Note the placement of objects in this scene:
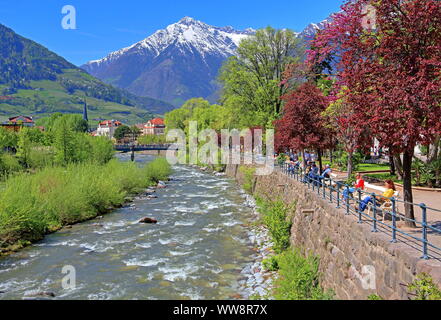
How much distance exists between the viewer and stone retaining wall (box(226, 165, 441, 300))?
6857mm

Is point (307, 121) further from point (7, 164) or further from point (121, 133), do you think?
point (121, 133)

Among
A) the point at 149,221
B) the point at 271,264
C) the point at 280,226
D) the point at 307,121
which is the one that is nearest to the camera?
the point at 271,264

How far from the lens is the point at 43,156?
46.4 metres

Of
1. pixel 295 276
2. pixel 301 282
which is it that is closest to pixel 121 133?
pixel 295 276

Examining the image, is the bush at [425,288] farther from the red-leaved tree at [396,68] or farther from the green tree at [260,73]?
the green tree at [260,73]

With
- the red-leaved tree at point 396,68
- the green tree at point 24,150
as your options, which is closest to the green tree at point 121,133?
the green tree at point 24,150

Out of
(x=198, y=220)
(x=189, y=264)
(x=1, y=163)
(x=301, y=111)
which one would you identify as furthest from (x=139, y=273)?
(x=1, y=163)

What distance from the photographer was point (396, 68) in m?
9.08

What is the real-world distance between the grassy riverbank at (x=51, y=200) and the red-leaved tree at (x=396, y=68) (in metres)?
15.8

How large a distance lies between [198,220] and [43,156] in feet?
100

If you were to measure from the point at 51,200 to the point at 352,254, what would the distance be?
1952cm

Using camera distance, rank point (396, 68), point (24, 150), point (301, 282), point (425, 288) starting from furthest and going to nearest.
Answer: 1. point (24, 150)
2. point (301, 282)
3. point (396, 68)
4. point (425, 288)

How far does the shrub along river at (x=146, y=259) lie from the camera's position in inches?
507
